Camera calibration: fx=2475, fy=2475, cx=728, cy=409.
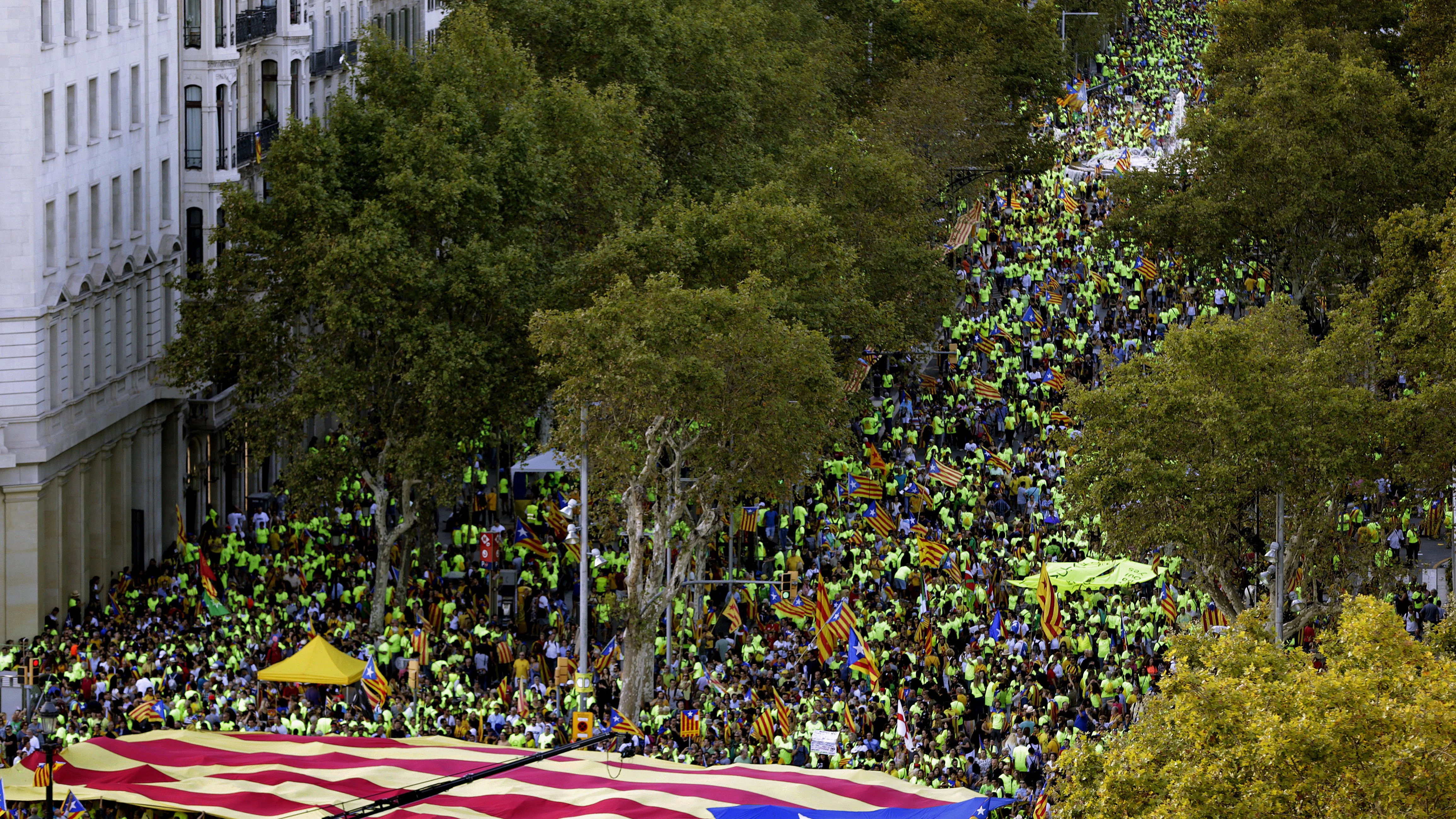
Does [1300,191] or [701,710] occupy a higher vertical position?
[1300,191]

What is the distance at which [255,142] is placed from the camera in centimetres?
6744

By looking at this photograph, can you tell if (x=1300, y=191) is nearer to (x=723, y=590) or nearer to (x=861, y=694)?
(x=723, y=590)

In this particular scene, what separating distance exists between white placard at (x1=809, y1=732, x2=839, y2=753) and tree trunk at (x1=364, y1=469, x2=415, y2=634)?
1553cm

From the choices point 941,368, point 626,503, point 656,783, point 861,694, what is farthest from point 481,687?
point 941,368

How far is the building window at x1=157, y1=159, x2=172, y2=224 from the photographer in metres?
61.6

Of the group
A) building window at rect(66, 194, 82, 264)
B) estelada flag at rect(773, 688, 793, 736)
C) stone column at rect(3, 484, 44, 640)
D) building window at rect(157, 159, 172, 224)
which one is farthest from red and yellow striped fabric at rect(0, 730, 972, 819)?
building window at rect(157, 159, 172, 224)

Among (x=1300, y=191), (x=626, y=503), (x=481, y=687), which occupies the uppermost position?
(x=1300, y=191)

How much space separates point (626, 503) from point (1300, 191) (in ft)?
105

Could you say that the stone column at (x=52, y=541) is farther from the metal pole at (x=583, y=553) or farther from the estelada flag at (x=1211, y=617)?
the estelada flag at (x=1211, y=617)

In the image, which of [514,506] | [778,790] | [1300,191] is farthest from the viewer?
[1300,191]

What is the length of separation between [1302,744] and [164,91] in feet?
144

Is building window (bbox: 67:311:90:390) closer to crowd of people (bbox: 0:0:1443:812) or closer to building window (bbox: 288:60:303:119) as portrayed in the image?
crowd of people (bbox: 0:0:1443:812)

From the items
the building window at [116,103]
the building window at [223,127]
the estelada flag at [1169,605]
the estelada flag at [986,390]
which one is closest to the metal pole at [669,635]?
the estelada flag at [1169,605]

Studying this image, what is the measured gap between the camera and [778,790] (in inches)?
1364
